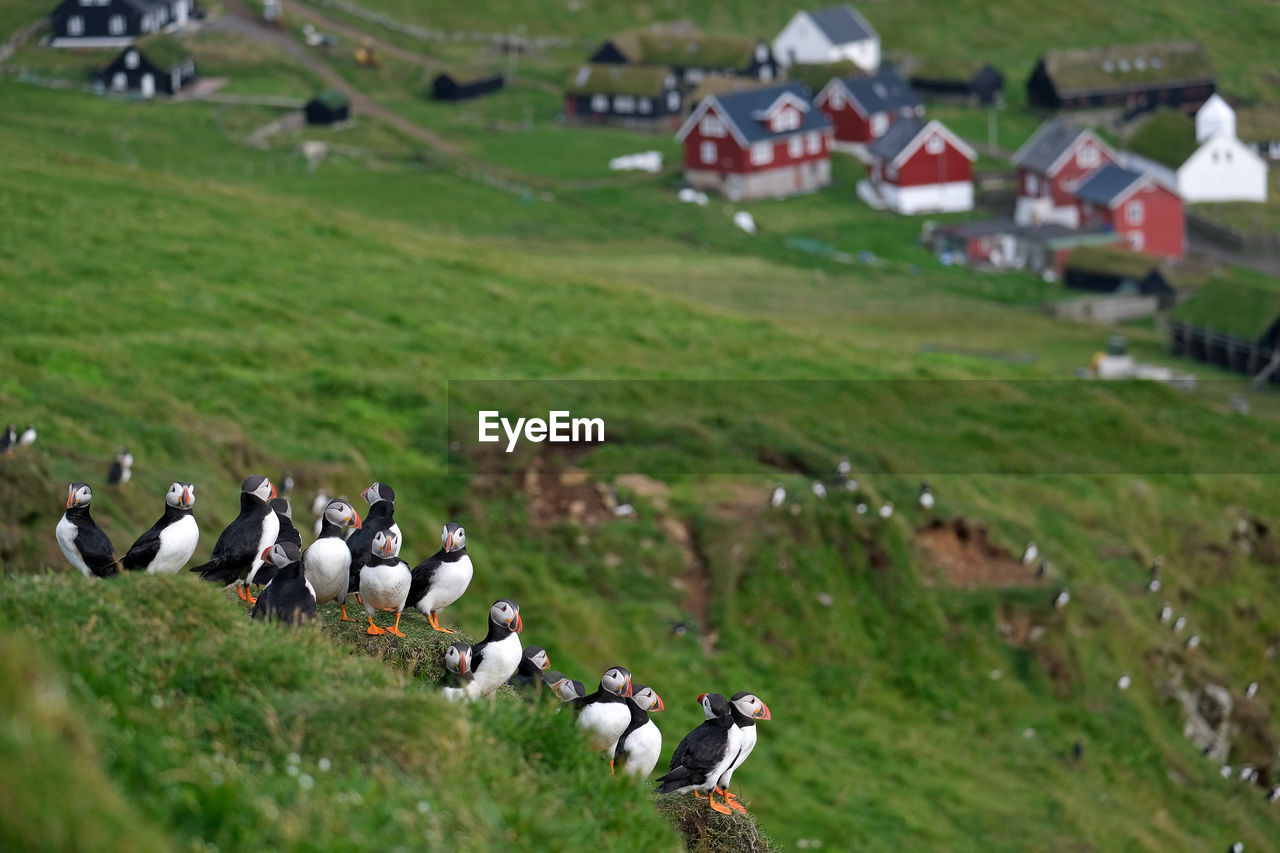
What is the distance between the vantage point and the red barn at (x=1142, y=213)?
90.7 meters

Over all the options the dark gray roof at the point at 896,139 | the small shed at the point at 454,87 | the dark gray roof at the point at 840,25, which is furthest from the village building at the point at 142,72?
the dark gray roof at the point at 840,25

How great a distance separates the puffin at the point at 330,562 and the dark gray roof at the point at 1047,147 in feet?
290

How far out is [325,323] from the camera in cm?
3975

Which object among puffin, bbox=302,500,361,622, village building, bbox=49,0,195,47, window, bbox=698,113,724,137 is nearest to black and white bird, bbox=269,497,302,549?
puffin, bbox=302,500,361,622

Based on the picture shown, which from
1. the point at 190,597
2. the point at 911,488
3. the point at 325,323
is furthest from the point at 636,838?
the point at 325,323

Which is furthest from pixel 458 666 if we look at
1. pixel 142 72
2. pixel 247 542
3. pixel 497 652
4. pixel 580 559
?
pixel 142 72

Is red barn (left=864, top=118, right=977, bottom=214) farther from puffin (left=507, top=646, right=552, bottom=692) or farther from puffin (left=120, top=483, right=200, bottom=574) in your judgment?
puffin (left=120, top=483, right=200, bottom=574)

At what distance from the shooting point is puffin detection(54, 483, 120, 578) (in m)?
12.2

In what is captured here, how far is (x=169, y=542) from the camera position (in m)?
12.0

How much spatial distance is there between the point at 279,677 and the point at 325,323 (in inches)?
1228

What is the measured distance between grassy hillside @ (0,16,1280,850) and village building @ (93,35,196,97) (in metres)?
42.3

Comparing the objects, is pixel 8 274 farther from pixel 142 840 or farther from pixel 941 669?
pixel 142 840

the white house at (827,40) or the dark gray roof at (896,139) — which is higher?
the white house at (827,40)

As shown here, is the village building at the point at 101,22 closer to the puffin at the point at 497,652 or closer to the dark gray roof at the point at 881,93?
the dark gray roof at the point at 881,93
